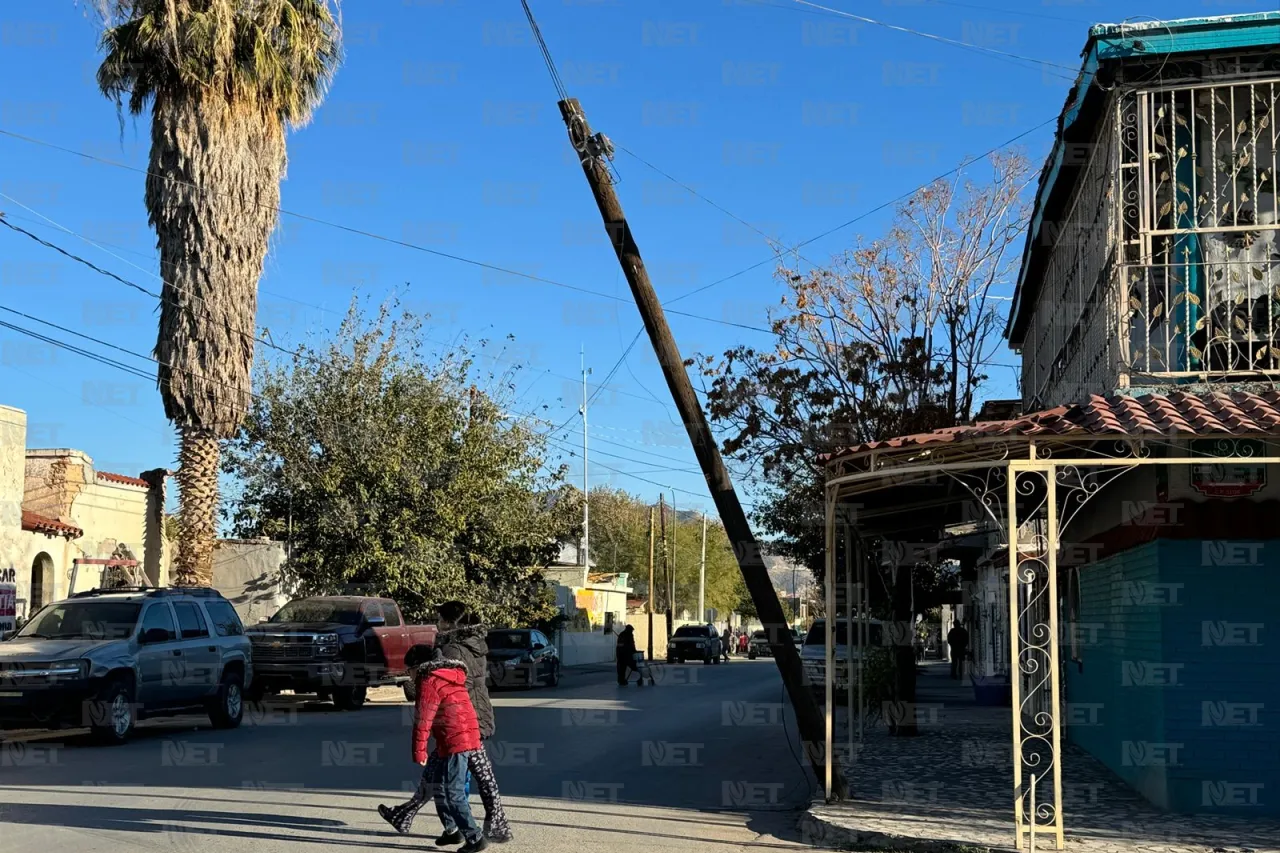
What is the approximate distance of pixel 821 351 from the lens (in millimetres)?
22641

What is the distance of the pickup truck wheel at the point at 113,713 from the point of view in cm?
1588

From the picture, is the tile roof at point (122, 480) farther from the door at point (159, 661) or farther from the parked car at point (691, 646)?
the parked car at point (691, 646)

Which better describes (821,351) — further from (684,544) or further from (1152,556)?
(684,544)

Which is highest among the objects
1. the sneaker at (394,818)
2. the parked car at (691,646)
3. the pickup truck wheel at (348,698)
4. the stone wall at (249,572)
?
the stone wall at (249,572)

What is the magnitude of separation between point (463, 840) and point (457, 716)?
0.96 m

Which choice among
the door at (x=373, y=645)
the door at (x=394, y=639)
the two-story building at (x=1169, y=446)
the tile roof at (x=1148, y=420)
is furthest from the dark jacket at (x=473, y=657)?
the door at (x=394, y=639)

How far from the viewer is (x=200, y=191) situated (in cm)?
2475

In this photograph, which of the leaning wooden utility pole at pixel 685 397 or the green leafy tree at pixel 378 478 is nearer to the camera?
the leaning wooden utility pole at pixel 685 397

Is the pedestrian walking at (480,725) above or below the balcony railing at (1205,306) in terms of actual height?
below


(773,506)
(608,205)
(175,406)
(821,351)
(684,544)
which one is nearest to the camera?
(608,205)

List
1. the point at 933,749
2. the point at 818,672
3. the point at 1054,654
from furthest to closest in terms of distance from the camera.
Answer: the point at 818,672, the point at 933,749, the point at 1054,654

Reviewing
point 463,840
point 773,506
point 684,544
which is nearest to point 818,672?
point 773,506

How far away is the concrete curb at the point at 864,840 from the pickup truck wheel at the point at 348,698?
13867mm

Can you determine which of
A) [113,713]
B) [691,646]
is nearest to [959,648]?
[691,646]
